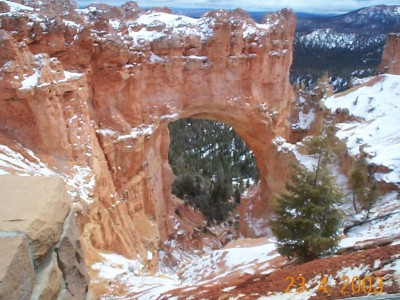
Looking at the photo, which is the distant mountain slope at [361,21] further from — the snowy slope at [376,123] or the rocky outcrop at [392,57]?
the snowy slope at [376,123]

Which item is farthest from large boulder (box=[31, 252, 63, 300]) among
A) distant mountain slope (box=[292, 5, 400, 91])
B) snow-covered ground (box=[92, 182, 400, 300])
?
distant mountain slope (box=[292, 5, 400, 91])

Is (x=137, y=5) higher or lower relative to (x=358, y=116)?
higher

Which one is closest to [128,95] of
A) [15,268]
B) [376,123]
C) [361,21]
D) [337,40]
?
[376,123]

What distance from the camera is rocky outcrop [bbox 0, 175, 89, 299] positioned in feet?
7.39

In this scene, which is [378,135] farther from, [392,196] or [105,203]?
[105,203]

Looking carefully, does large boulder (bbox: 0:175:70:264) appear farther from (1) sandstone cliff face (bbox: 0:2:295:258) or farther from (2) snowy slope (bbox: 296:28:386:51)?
(2) snowy slope (bbox: 296:28:386:51)

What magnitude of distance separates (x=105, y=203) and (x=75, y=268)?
42.8 feet

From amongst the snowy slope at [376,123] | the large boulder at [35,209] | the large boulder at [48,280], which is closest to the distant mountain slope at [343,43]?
the snowy slope at [376,123]

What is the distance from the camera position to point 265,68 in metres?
23.5

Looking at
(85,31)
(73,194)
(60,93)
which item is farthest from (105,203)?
(85,31)

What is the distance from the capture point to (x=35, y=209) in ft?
8.73

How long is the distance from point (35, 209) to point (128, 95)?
56.4 feet

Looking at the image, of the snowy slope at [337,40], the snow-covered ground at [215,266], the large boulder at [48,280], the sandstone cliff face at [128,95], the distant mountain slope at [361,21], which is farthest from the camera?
the distant mountain slope at [361,21]

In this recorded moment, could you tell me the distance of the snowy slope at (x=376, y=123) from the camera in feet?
55.6
